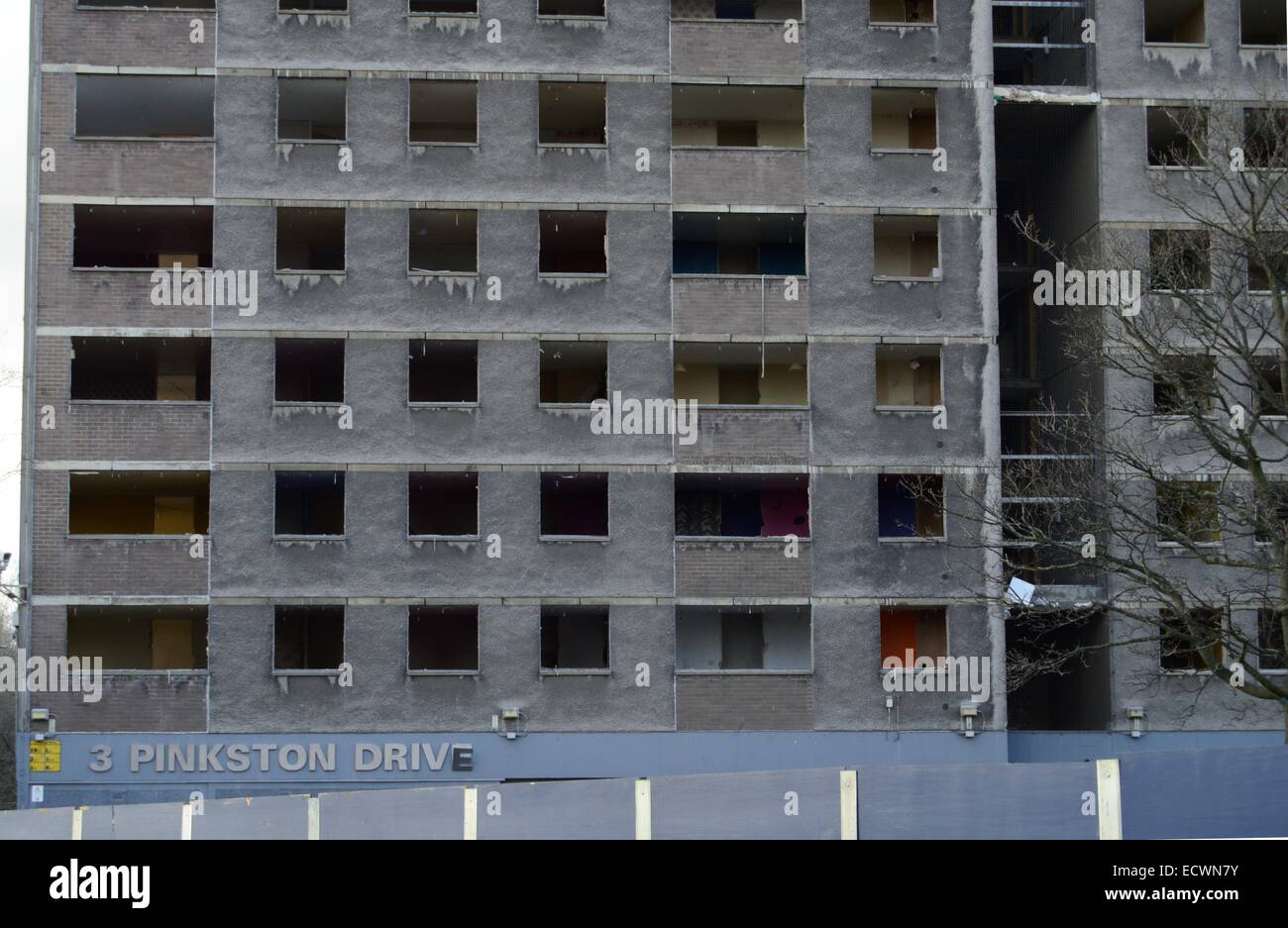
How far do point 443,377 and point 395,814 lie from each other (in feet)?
64.7

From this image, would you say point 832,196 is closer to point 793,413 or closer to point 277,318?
point 793,413

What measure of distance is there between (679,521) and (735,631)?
9.53 ft

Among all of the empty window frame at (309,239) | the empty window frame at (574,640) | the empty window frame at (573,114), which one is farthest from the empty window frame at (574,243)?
the empty window frame at (574,640)

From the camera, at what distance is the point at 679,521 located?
3950 centimetres

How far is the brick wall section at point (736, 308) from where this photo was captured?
3812 centimetres

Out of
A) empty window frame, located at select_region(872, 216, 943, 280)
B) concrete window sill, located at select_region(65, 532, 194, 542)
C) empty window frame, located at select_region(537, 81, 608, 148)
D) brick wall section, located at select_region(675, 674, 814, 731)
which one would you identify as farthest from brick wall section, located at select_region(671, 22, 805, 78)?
concrete window sill, located at select_region(65, 532, 194, 542)

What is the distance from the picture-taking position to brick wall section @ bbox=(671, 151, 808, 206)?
38.5 meters

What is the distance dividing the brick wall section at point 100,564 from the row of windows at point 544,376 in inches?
135

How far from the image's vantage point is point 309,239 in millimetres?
40156

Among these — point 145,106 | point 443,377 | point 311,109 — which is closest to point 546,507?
point 443,377

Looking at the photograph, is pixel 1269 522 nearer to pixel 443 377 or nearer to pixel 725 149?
pixel 725 149
